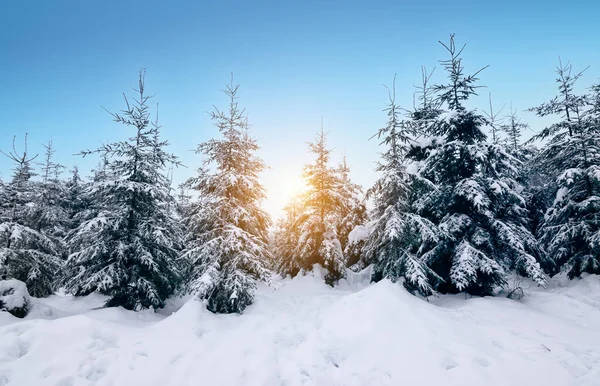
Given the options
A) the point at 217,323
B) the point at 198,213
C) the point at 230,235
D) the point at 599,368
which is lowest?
the point at 217,323

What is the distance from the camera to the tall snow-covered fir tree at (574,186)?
45.8ft

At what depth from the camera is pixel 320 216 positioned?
19547mm

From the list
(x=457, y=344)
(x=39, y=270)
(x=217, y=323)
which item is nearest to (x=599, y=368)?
(x=457, y=344)

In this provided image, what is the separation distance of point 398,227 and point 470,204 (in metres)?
3.62

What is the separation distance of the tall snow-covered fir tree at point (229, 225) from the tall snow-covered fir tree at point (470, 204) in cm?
783

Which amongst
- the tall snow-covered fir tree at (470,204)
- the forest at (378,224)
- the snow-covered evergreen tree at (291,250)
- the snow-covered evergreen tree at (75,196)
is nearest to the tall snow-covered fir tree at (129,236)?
the forest at (378,224)

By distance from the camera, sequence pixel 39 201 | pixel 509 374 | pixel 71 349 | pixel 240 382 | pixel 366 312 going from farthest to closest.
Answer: pixel 39 201 < pixel 366 312 < pixel 71 349 < pixel 240 382 < pixel 509 374

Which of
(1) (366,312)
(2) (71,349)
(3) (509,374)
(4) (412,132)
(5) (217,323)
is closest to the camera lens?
(3) (509,374)

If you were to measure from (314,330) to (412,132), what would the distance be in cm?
1041

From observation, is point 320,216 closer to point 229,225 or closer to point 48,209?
Answer: point 229,225

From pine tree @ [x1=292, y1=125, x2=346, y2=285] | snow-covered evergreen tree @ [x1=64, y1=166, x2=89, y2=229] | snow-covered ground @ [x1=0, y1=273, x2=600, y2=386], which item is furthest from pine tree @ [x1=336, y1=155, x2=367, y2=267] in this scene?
snow-covered evergreen tree @ [x1=64, y1=166, x2=89, y2=229]

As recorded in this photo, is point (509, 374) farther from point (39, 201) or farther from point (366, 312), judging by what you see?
point (39, 201)

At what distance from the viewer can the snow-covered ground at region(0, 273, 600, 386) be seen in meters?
5.55

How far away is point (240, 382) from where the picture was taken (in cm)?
576
